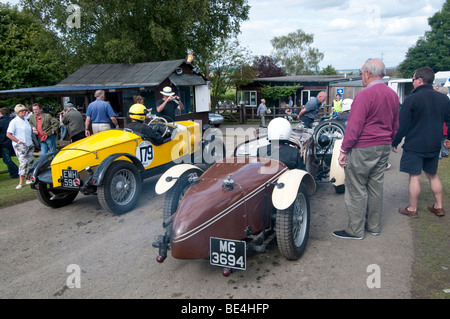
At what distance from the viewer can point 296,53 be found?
63.4 metres

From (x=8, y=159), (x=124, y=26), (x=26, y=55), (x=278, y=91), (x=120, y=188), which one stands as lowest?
(x=120, y=188)

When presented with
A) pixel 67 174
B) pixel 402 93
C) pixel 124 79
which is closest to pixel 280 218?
pixel 67 174

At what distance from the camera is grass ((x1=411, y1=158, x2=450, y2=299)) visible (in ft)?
10.5

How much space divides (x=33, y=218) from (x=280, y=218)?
4.32 metres

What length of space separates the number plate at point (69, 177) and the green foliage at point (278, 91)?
23.1m

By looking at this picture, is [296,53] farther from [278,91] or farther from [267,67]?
[278,91]

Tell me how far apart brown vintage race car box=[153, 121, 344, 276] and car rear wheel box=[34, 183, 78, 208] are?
2.77 meters

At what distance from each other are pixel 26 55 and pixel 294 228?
25.3 metres

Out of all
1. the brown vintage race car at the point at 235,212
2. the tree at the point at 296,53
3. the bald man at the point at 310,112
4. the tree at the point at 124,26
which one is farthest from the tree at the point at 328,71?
the brown vintage race car at the point at 235,212

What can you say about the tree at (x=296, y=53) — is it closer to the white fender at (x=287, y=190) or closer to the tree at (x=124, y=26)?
the tree at (x=124, y=26)

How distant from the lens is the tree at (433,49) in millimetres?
40281

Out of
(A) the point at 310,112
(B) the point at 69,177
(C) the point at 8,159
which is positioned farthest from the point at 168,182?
(C) the point at 8,159
